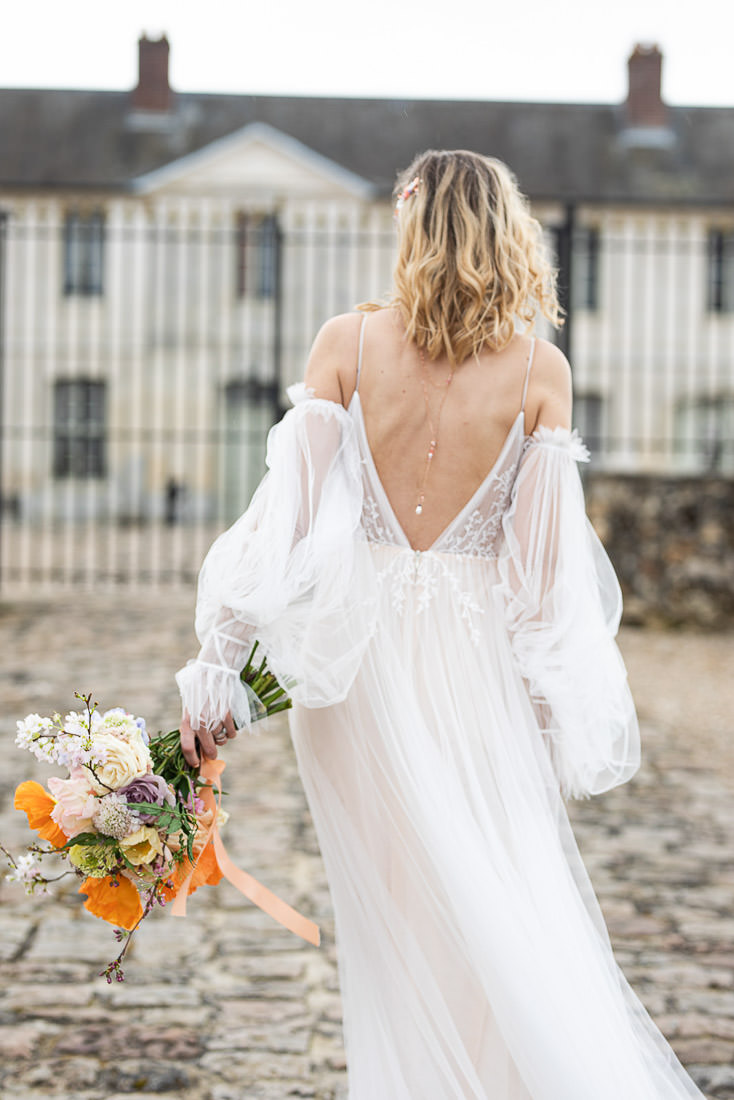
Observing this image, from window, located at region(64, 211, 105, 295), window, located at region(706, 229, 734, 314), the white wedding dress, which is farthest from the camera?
window, located at region(706, 229, 734, 314)

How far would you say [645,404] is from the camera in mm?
21969

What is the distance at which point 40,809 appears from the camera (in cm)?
195

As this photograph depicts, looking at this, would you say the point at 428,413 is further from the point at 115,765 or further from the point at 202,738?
the point at 115,765

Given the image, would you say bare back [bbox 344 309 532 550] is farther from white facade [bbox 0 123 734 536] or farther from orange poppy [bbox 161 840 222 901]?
white facade [bbox 0 123 734 536]

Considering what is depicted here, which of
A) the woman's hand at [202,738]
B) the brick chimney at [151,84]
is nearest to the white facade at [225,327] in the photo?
the brick chimney at [151,84]

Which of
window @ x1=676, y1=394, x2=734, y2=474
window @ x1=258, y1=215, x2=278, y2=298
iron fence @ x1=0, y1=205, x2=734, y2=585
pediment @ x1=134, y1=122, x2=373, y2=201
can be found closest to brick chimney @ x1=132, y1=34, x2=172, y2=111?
pediment @ x1=134, y1=122, x2=373, y2=201

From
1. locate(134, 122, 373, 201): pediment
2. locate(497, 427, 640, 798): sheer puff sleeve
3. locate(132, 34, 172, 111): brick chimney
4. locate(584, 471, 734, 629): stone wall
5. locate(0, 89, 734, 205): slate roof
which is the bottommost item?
locate(584, 471, 734, 629): stone wall

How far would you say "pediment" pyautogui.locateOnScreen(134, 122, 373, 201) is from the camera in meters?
21.5

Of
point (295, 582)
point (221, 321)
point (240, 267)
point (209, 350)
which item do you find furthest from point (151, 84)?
point (295, 582)

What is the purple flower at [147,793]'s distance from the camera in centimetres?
192

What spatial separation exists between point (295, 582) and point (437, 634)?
276mm

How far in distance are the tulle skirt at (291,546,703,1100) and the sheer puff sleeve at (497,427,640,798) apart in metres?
0.04

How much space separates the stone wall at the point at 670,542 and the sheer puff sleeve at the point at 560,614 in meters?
7.33

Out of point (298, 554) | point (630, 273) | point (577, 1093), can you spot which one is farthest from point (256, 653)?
point (630, 273)
